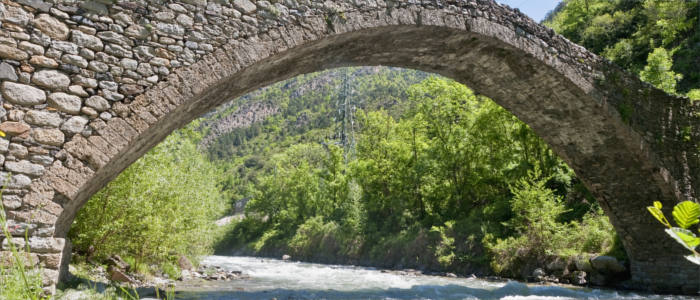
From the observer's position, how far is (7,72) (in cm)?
470

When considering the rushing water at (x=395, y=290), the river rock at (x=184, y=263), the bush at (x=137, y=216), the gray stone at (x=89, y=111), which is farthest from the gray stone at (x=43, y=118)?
the river rock at (x=184, y=263)

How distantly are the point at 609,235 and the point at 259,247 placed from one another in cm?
2776

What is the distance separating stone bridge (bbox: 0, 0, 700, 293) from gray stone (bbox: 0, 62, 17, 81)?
11 mm

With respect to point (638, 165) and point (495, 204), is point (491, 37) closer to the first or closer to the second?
point (638, 165)

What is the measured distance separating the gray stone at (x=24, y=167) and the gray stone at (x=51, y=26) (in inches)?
53.6

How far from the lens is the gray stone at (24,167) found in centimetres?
461

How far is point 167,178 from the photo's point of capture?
10344 millimetres

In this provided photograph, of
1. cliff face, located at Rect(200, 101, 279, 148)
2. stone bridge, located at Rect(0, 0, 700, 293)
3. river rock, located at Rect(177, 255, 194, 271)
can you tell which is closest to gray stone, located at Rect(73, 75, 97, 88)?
stone bridge, located at Rect(0, 0, 700, 293)

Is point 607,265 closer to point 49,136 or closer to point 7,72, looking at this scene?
point 49,136

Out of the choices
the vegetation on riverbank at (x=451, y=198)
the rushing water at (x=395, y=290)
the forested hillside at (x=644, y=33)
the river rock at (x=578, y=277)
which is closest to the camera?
the rushing water at (x=395, y=290)

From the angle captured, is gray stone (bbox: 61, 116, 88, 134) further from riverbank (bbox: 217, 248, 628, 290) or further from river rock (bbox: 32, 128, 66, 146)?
riverbank (bbox: 217, 248, 628, 290)

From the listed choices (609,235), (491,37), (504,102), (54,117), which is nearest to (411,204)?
(609,235)

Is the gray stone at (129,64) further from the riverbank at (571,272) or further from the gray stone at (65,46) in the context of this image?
the riverbank at (571,272)

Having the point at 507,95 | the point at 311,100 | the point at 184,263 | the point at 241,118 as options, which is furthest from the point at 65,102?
the point at 241,118
